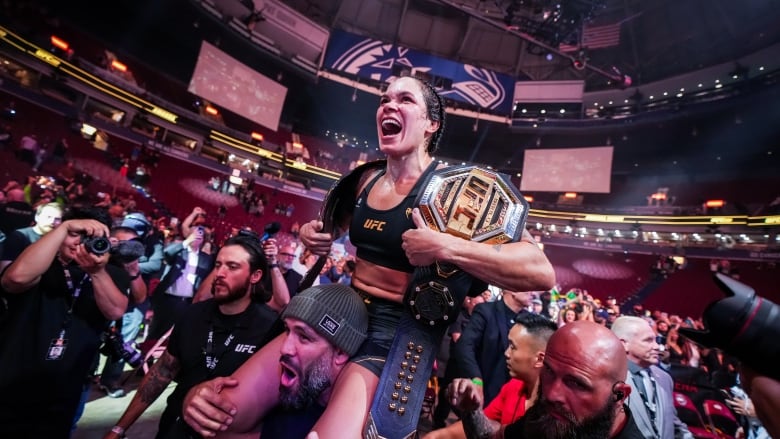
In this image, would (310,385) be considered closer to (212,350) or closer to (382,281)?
(382,281)

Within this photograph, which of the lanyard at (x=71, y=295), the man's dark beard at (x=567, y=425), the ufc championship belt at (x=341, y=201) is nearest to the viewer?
the man's dark beard at (x=567, y=425)

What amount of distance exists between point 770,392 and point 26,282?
3.41 metres

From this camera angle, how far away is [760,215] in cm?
1689

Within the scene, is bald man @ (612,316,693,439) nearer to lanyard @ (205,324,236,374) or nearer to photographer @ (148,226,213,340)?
lanyard @ (205,324,236,374)

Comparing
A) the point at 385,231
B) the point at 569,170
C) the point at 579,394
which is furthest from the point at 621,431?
the point at 569,170

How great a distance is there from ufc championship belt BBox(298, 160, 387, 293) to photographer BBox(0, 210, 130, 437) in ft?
5.02

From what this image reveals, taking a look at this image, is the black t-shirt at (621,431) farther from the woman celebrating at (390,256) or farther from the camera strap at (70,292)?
the camera strap at (70,292)

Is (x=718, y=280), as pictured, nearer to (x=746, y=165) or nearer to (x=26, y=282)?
(x=26, y=282)

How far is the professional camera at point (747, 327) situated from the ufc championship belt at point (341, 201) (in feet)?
5.04

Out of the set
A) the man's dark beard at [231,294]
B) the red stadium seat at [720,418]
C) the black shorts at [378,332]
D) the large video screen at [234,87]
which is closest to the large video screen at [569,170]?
the red stadium seat at [720,418]

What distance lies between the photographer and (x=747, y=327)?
76 centimetres

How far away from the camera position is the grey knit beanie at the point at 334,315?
132cm

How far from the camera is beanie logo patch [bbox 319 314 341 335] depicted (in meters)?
1.31

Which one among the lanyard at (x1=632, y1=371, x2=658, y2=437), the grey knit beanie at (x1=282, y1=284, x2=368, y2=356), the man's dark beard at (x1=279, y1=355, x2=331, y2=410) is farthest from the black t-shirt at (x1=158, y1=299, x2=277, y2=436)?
the lanyard at (x1=632, y1=371, x2=658, y2=437)
